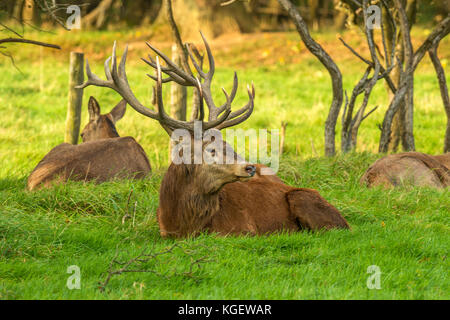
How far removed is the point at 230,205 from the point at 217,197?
0.24 m

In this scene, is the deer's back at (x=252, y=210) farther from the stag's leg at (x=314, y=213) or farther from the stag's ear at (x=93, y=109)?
the stag's ear at (x=93, y=109)

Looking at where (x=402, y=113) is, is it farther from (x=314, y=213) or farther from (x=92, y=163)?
(x=92, y=163)

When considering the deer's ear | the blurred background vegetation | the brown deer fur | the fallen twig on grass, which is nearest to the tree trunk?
the deer's ear

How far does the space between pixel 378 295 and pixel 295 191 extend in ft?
7.55

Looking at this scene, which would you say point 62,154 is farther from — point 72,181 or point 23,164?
point 23,164

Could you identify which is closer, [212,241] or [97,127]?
[212,241]

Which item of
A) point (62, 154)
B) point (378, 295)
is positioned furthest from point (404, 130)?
point (378, 295)

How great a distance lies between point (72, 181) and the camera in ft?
25.8

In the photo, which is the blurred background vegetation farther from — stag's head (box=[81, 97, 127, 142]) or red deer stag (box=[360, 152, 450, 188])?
red deer stag (box=[360, 152, 450, 188])

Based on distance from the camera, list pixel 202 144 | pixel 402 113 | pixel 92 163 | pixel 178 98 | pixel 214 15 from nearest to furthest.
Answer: pixel 202 144 < pixel 92 163 < pixel 178 98 < pixel 402 113 < pixel 214 15

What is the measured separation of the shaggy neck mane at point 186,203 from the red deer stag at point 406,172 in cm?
291

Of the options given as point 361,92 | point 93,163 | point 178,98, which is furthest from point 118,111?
point 361,92

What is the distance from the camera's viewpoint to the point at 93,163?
8234 mm

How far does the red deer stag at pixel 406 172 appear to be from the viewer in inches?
330
